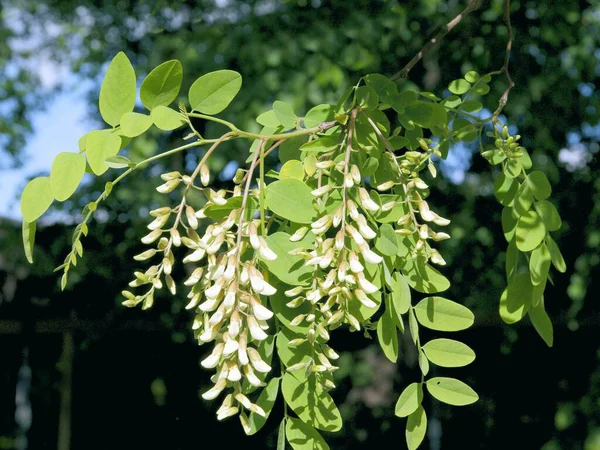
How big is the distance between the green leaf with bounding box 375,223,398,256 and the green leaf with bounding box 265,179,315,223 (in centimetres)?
7

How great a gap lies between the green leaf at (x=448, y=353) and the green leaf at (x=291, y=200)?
20 centimetres

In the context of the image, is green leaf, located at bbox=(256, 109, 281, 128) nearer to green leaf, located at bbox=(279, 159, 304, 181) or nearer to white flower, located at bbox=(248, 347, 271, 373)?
green leaf, located at bbox=(279, 159, 304, 181)

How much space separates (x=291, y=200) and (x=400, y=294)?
0.14m

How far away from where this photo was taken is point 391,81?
0.85 meters

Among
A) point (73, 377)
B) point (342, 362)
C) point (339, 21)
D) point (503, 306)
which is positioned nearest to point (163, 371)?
point (73, 377)

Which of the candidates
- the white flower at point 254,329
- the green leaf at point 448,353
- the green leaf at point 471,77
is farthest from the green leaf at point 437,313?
the green leaf at point 471,77

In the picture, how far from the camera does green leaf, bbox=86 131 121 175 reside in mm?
694

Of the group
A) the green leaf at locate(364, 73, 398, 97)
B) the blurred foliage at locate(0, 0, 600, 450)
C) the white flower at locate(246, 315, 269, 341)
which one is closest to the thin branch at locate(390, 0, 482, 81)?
the green leaf at locate(364, 73, 398, 97)

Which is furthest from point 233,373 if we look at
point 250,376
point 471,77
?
point 471,77

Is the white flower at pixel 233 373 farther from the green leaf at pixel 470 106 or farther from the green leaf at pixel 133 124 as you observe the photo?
the green leaf at pixel 470 106

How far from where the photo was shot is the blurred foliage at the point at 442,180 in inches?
94.7

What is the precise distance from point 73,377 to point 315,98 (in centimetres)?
153

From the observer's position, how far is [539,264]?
0.85 m

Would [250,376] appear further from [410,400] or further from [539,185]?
[539,185]
